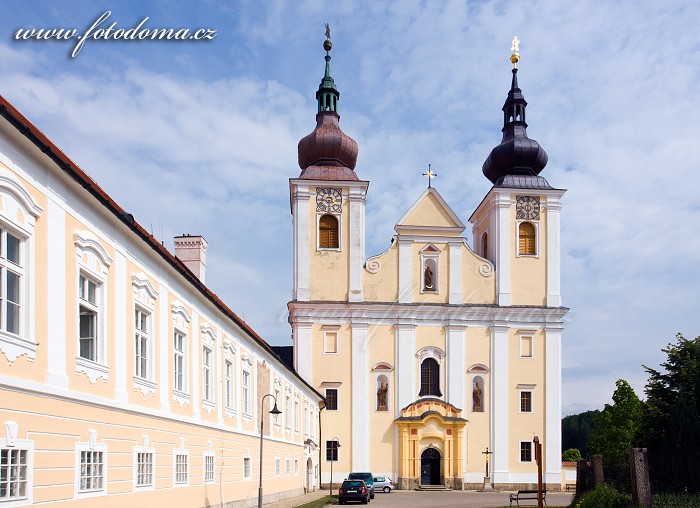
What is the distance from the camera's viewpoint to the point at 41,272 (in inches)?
362

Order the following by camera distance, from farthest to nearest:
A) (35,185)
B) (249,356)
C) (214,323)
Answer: (249,356) → (214,323) → (35,185)

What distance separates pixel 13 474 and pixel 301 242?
35.4 meters

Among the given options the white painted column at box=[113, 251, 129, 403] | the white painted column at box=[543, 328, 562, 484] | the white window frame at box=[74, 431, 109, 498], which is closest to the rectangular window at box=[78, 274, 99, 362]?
the white painted column at box=[113, 251, 129, 403]

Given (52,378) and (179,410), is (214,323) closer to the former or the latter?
(179,410)

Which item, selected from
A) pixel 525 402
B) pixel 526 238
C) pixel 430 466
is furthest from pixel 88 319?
pixel 526 238

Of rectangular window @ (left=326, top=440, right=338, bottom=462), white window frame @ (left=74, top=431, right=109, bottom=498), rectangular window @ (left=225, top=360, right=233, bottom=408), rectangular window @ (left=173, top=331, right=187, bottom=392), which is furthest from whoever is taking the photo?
rectangular window @ (left=326, top=440, right=338, bottom=462)

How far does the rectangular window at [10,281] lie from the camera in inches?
326

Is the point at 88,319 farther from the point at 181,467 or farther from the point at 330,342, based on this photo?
the point at 330,342

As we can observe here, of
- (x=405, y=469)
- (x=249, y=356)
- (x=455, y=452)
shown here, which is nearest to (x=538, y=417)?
(x=455, y=452)

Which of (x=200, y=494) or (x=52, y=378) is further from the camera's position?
(x=200, y=494)

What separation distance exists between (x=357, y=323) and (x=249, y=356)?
20.8 meters

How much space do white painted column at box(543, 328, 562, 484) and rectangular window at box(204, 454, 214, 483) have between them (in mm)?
28576

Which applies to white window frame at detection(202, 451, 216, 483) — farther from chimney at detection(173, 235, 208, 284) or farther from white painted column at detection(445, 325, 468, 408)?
white painted column at detection(445, 325, 468, 408)

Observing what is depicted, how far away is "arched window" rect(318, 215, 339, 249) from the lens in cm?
4397
